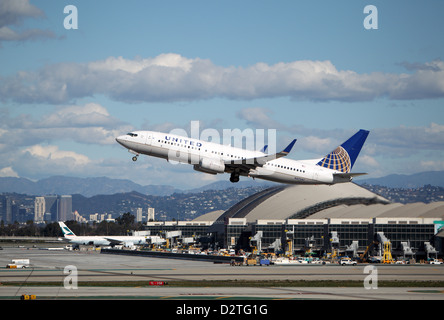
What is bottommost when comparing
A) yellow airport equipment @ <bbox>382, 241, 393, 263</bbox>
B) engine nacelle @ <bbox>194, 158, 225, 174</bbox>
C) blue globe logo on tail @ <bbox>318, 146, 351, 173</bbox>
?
yellow airport equipment @ <bbox>382, 241, 393, 263</bbox>

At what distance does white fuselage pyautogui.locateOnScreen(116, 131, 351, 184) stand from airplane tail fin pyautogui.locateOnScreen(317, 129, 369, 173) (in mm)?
9445

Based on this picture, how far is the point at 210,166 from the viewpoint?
8644cm

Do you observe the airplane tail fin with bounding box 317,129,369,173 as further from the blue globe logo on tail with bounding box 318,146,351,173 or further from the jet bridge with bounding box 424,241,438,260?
the jet bridge with bounding box 424,241,438,260

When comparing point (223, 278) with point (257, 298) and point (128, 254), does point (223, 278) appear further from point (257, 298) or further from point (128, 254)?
point (128, 254)

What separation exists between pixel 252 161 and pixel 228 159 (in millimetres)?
4113

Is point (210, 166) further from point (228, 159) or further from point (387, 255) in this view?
point (387, 255)

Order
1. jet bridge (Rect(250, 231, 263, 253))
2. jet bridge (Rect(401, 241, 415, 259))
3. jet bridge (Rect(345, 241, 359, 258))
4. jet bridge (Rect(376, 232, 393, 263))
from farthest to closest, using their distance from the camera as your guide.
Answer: jet bridge (Rect(250, 231, 263, 253)) < jet bridge (Rect(345, 241, 359, 258)) < jet bridge (Rect(401, 241, 415, 259)) < jet bridge (Rect(376, 232, 393, 263))

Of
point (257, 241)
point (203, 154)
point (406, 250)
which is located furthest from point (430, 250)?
point (203, 154)

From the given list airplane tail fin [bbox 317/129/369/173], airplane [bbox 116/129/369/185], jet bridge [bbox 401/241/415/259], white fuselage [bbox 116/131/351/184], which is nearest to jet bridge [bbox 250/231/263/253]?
jet bridge [bbox 401/241/415/259]

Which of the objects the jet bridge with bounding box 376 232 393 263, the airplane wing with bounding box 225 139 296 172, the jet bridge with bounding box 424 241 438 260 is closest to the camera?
the airplane wing with bounding box 225 139 296 172

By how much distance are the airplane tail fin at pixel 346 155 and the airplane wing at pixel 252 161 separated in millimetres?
16022

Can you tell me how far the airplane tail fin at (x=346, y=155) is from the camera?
103 m

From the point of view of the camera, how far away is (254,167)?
8994 cm

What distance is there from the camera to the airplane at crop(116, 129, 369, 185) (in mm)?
85812
